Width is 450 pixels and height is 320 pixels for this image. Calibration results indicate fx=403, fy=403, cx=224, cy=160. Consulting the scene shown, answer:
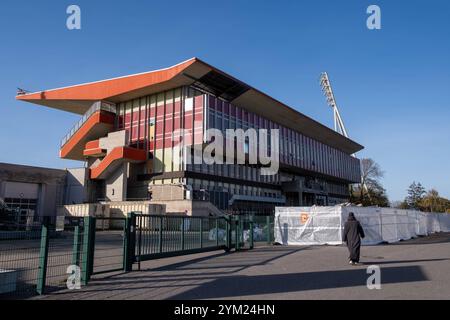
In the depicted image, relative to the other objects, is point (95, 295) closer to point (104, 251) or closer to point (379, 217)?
point (104, 251)

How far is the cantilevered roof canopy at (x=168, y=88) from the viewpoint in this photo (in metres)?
43.0

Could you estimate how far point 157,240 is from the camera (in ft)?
42.9

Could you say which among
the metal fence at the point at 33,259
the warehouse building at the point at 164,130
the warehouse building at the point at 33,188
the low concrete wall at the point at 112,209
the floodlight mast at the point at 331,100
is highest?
the floodlight mast at the point at 331,100

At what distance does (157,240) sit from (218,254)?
4.31m

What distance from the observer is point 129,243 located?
1147 cm

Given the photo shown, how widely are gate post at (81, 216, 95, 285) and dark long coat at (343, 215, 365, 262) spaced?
7701 mm

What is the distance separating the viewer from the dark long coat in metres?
12.6

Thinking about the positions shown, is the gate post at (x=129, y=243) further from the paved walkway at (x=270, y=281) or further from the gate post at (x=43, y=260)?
the gate post at (x=43, y=260)

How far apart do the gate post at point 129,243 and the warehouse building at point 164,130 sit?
28.3 metres

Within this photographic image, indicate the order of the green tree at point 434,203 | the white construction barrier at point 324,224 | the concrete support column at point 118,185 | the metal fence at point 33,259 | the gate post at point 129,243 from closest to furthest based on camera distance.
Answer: the metal fence at point 33,259, the gate post at point 129,243, the white construction barrier at point 324,224, the concrete support column at point 118,185, the green tree at point 434,203

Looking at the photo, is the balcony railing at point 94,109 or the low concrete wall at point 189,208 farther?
the balcony railing at point 94,109

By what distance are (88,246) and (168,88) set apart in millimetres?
37705

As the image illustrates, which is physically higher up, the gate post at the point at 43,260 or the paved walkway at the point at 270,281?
the gate post at the point at 43,260

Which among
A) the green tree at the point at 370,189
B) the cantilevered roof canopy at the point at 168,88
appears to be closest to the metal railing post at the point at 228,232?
the cantilevered roof canopy at the point at 168,88
